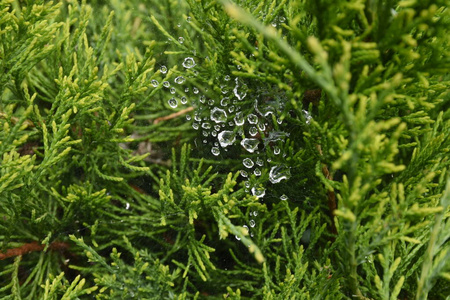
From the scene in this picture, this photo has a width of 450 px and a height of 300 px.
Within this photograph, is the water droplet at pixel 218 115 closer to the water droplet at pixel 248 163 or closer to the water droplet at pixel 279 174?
the water droplet at pixel 248 163

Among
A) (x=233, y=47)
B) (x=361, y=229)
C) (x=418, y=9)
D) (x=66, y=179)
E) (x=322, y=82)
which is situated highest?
(x=418, y=9)

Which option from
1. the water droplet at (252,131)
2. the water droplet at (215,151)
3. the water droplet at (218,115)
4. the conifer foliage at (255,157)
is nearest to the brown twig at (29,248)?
the conifer foliage at (255,157)

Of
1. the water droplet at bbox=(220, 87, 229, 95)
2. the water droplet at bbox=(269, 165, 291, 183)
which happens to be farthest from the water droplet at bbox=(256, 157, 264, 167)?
the water droplet at bbox=(220, 87, 229, 95)

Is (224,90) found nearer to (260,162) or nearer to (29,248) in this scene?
(260,162)

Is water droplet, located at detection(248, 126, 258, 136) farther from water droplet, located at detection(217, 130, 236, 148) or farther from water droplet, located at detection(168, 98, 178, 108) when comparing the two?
water droplet, located at detection(168, 98, 178, 108)

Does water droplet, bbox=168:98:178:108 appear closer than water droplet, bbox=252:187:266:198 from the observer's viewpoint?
No

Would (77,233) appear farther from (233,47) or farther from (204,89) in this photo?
(233,47)

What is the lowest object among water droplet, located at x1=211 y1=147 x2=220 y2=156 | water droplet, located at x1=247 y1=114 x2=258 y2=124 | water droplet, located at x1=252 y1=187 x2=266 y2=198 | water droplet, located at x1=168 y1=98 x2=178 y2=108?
water droplet, located at x1=168 y1=98 x2=178 y2=108

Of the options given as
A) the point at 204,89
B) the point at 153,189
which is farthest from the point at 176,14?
the point at 153,189
